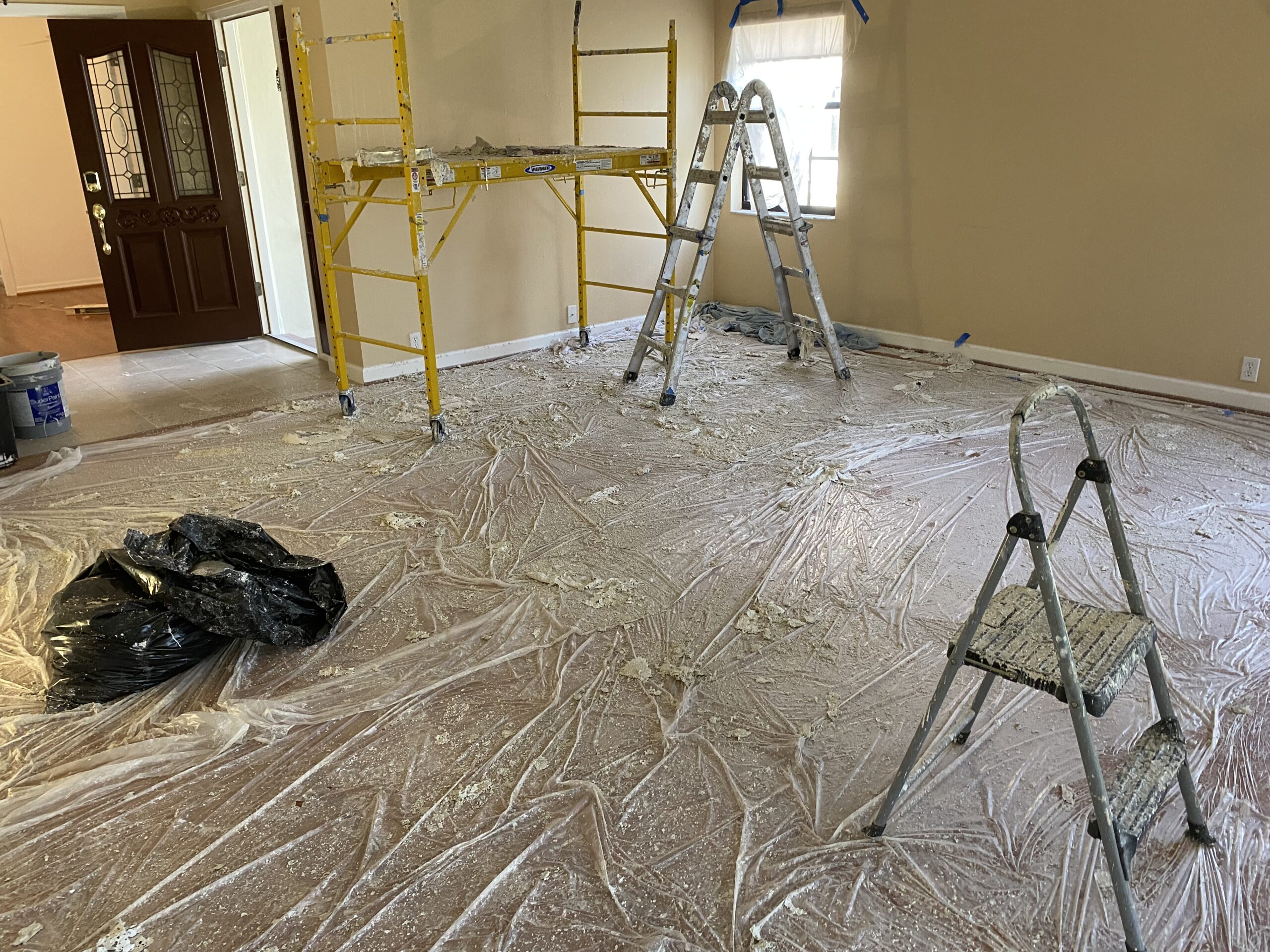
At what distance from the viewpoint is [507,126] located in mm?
5551

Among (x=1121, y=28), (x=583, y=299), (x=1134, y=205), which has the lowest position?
(x=583, y=299)

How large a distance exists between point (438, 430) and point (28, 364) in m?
2.09

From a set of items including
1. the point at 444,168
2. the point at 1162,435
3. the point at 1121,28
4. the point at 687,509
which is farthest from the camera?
the point at 1121,28

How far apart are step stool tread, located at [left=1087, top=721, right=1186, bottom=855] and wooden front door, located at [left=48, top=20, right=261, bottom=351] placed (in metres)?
6.26

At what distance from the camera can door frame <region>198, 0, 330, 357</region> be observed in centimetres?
511

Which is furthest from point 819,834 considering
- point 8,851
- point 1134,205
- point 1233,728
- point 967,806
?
point 1134,205

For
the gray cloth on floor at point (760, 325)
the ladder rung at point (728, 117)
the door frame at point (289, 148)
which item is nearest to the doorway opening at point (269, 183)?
the door frame at point (289, 148)

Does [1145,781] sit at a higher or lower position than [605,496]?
higher

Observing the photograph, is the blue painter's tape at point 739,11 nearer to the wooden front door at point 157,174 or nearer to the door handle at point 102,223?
the wooden front door at point 157,174

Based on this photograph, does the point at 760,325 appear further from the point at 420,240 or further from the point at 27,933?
the point at 27,933

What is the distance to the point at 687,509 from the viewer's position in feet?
11.7

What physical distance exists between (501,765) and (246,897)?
2.01 ft

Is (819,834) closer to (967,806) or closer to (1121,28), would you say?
(967,806)

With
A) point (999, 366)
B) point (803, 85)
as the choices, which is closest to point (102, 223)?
point (803, 85)
